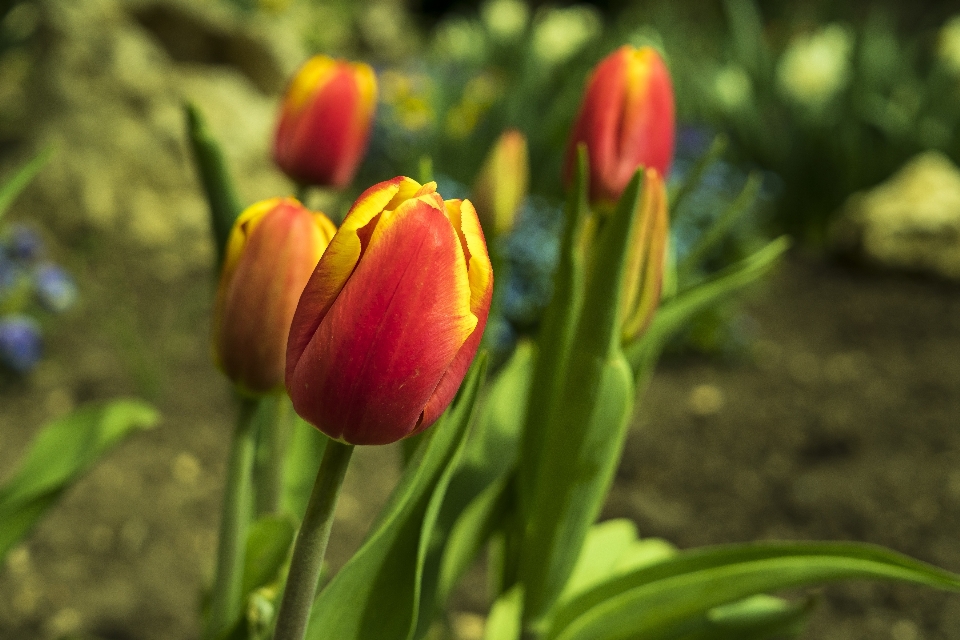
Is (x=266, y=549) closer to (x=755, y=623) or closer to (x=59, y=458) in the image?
(x=59, y=458)

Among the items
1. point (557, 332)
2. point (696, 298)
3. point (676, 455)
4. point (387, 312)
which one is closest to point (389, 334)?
point (387, 312)

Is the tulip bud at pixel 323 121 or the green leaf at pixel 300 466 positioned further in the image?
the tulip bud at pixel 323 121

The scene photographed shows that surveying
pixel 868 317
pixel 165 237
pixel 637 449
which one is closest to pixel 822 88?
pixel 868 317

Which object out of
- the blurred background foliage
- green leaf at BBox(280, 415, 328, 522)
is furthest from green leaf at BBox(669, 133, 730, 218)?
the blurred background foliage

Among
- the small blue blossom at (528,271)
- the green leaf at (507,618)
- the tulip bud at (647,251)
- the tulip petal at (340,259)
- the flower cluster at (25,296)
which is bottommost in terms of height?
the flower cluster at (25,296)

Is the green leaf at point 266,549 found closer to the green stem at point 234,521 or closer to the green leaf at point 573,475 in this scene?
the green stem at point 234,521

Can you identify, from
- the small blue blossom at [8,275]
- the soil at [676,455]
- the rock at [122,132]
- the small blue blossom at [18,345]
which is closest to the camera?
the soil at [676,455]

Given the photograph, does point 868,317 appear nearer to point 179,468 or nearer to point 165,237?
point 179,468

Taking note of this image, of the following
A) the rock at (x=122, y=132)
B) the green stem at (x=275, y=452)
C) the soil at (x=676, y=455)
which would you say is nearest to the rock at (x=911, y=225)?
the soil at (x=676, y=455)
